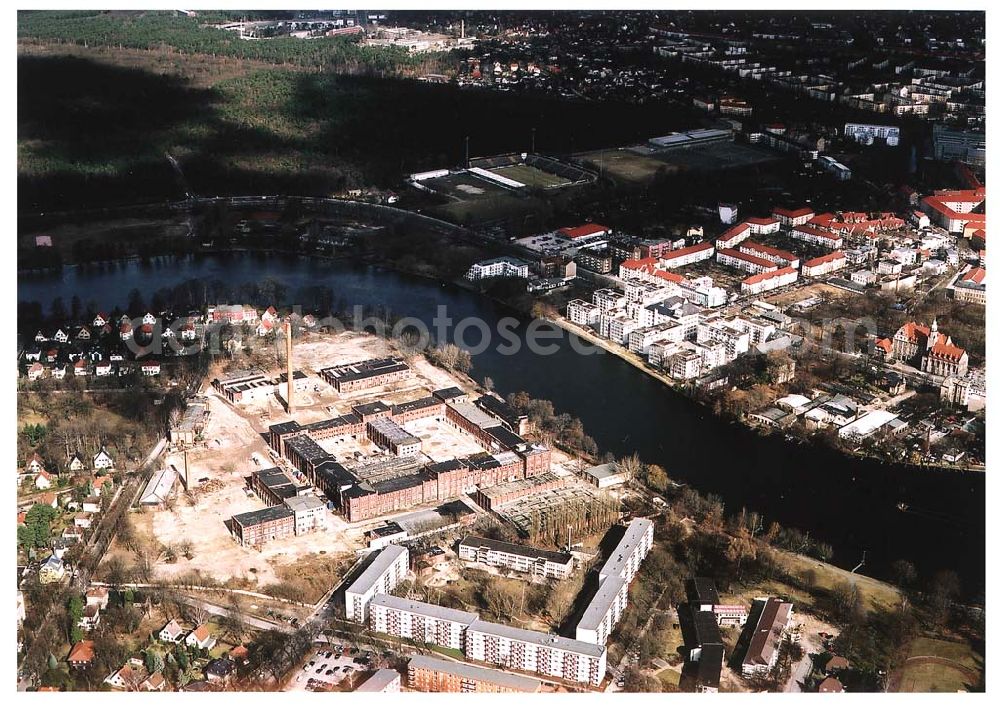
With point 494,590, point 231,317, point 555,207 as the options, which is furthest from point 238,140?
point 494,590

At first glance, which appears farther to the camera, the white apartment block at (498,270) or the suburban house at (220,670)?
the white apartment block at (498,270)

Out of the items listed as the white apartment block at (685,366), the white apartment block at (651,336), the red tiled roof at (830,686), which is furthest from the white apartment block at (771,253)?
the red tiled roof at (830,686)

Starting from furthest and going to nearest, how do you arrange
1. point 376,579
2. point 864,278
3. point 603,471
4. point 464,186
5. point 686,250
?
point 464,186
point 686,250
point 864,278
point 603,471
point 376,579

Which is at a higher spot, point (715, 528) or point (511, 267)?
point (511, 267)

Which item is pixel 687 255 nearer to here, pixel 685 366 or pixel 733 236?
pixel 733 236

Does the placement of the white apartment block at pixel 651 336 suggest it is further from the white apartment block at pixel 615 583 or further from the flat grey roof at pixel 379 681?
the flat grey roof at pixel 379 681

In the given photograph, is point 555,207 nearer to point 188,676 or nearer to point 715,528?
point 715,528

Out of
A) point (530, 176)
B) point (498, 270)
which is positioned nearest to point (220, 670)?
point (498, 270)
